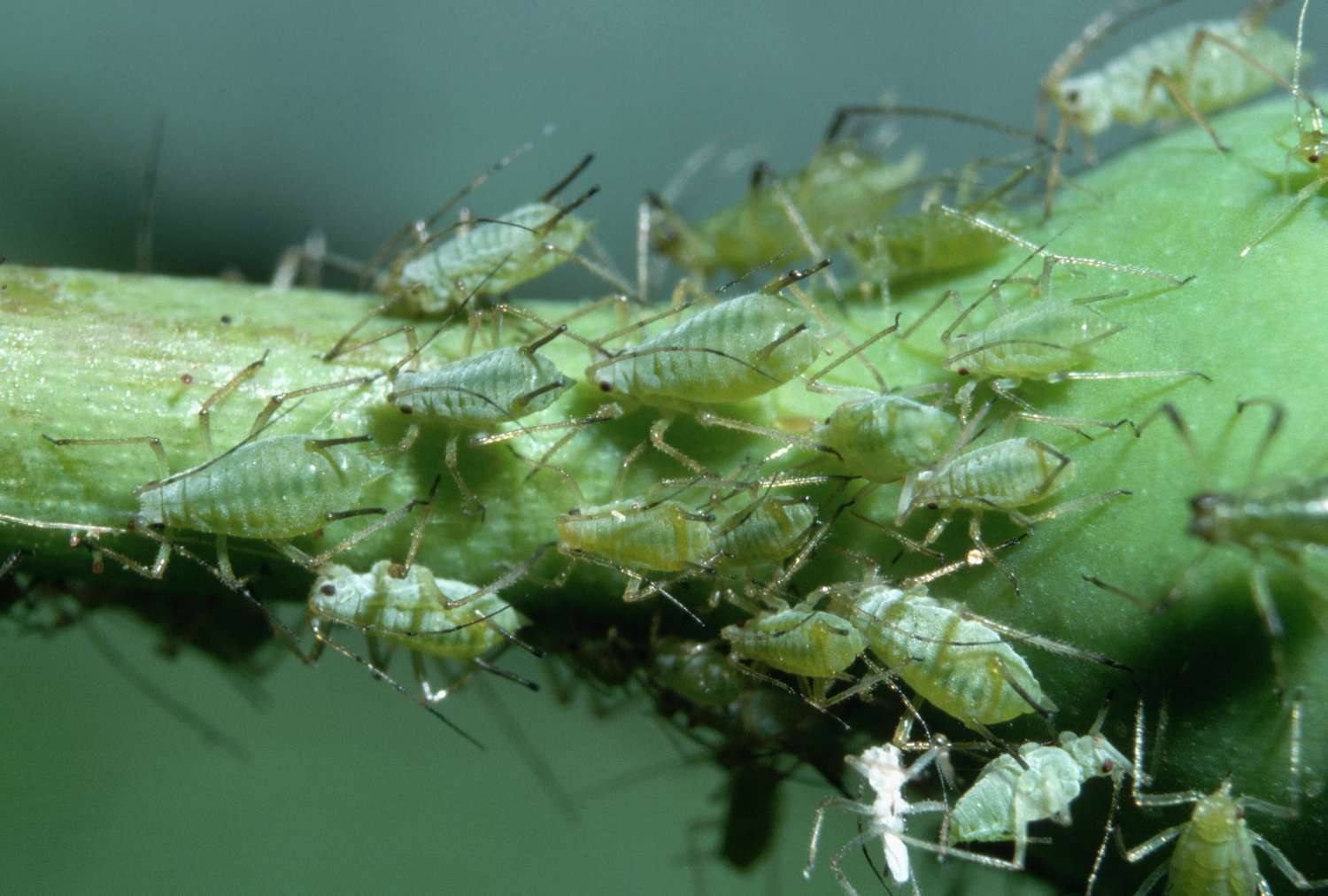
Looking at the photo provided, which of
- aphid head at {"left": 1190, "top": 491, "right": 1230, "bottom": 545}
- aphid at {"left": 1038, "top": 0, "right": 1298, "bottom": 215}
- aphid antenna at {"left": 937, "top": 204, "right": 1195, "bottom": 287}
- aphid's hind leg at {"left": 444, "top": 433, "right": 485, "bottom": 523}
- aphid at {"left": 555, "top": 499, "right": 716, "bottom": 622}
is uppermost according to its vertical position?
aphid at {"left": 1038, "top": 0, "right": 1298, "bottom": 215}

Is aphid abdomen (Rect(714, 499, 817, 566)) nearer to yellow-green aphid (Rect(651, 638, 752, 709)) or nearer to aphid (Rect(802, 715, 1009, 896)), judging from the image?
yellow-green aphid (Rect(651, 638, 752, 709))

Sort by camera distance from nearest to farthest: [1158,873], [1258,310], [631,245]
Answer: [1258,310], [1158,873], [631,245]

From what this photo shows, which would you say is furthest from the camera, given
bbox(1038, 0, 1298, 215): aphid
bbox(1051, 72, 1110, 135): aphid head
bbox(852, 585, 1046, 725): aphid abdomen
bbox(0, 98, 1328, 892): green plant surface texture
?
bbox(1051, 72, 1110, 135): aphid head

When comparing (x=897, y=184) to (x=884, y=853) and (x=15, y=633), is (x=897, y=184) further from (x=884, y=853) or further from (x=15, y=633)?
(x=15, y=633)

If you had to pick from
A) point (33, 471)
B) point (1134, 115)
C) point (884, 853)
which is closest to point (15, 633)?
point (33, 471)

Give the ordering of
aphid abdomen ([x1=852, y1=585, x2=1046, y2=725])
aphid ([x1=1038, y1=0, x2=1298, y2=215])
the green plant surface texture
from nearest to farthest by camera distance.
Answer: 1. the green plant surface texture
2. aphid abdomen ([x1=852, y1=585, x2=1046, y2=725])
3. aphid ([x1=1038, y1=0, x2=1298, y2=215])

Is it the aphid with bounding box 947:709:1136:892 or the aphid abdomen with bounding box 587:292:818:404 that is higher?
the aphid abdomen with bounding box 587:292:818:404

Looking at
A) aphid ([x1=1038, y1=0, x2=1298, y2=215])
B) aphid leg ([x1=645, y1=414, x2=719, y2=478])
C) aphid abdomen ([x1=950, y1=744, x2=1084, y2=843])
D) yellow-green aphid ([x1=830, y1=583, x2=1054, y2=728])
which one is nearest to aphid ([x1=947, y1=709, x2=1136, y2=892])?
aphid abdomen ([x1=950, y1=744, x2=1084, y2=843])

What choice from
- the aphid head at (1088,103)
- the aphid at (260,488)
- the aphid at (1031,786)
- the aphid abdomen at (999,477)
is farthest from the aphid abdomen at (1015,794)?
the aphid head at (1088,103)
